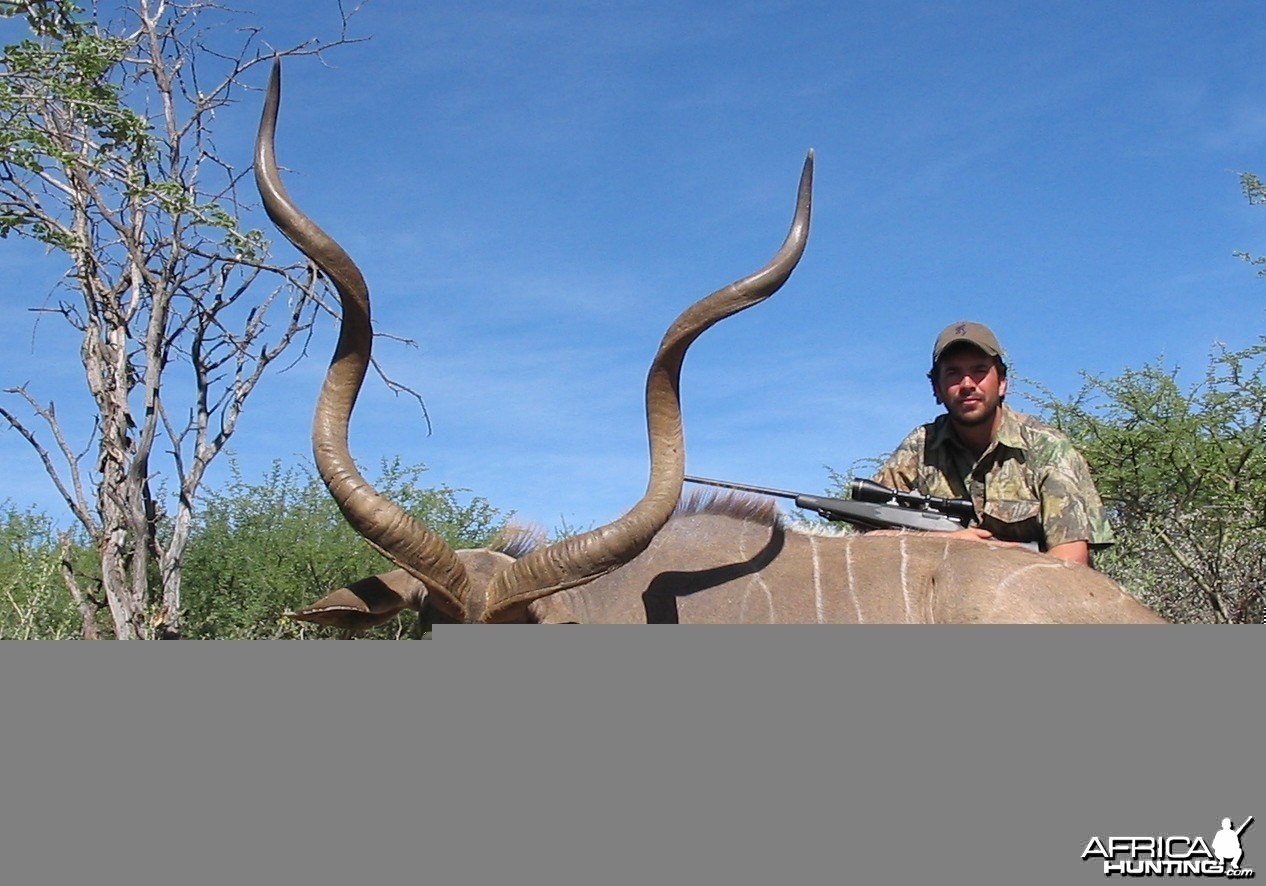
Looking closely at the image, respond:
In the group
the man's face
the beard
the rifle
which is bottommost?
the rifle

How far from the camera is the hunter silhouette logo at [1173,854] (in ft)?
5.05

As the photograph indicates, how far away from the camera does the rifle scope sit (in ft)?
13.5

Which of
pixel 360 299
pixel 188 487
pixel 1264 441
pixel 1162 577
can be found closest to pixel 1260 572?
pixel 1162 577

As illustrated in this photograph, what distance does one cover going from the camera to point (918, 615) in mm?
3639

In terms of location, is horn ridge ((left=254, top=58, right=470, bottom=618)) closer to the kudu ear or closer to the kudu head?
the kudu head

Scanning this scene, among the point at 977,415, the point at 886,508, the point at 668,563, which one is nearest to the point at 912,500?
the point at 886,508

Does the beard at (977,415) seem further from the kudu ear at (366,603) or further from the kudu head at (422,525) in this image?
the kudu ear at (366,603)

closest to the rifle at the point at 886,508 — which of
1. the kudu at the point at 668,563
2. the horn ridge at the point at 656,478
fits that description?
the kudu at the point at 668,563

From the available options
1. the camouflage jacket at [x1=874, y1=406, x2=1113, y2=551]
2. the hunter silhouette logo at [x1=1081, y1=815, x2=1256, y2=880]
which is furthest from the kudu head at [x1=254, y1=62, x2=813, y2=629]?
the hunter silhouette logo at [x1=1081, y1=815, x2=1256, y2=880]

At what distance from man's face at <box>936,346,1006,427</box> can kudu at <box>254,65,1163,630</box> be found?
54 cm

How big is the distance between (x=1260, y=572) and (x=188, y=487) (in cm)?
430

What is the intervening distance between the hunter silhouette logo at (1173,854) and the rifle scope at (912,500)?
260 cm

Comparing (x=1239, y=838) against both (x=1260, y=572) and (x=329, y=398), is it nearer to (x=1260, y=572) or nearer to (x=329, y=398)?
(x=329, y=398)

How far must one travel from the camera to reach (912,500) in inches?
165
